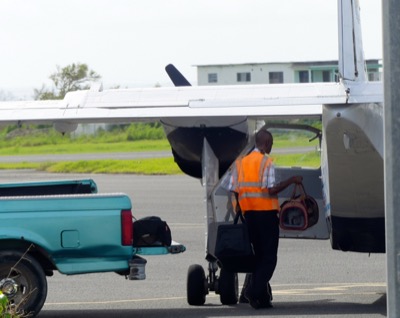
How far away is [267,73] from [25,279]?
73.3m

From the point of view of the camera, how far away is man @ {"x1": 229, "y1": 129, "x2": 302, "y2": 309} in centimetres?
1127

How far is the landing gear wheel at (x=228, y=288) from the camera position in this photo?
11.8 metres

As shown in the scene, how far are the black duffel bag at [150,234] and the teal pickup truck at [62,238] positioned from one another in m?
0.40


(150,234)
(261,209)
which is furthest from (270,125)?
(150,234)

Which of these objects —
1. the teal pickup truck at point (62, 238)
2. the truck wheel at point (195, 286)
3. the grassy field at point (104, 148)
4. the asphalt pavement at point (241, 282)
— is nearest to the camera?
the teal pickup truck at point (62, 238)

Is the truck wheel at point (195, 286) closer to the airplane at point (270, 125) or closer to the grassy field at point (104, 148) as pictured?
the airplane at point (270, 125)

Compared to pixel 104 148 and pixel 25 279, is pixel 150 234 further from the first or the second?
pixel 104 148

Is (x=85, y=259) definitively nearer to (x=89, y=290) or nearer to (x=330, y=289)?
(x=89, y=290)

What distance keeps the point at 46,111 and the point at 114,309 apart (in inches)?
86.4

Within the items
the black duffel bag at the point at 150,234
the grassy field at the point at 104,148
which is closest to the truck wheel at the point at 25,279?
the black duffel bag at the point at 150,234

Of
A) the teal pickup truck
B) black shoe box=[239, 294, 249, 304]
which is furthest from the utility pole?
black shoe box=[239, 294, 249, 304]

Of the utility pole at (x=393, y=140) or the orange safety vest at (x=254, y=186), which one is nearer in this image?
the utility pole at (x=393, y=140)

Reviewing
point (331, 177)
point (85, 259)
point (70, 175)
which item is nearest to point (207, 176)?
point (331, 177)

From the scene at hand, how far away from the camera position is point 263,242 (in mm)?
11289
